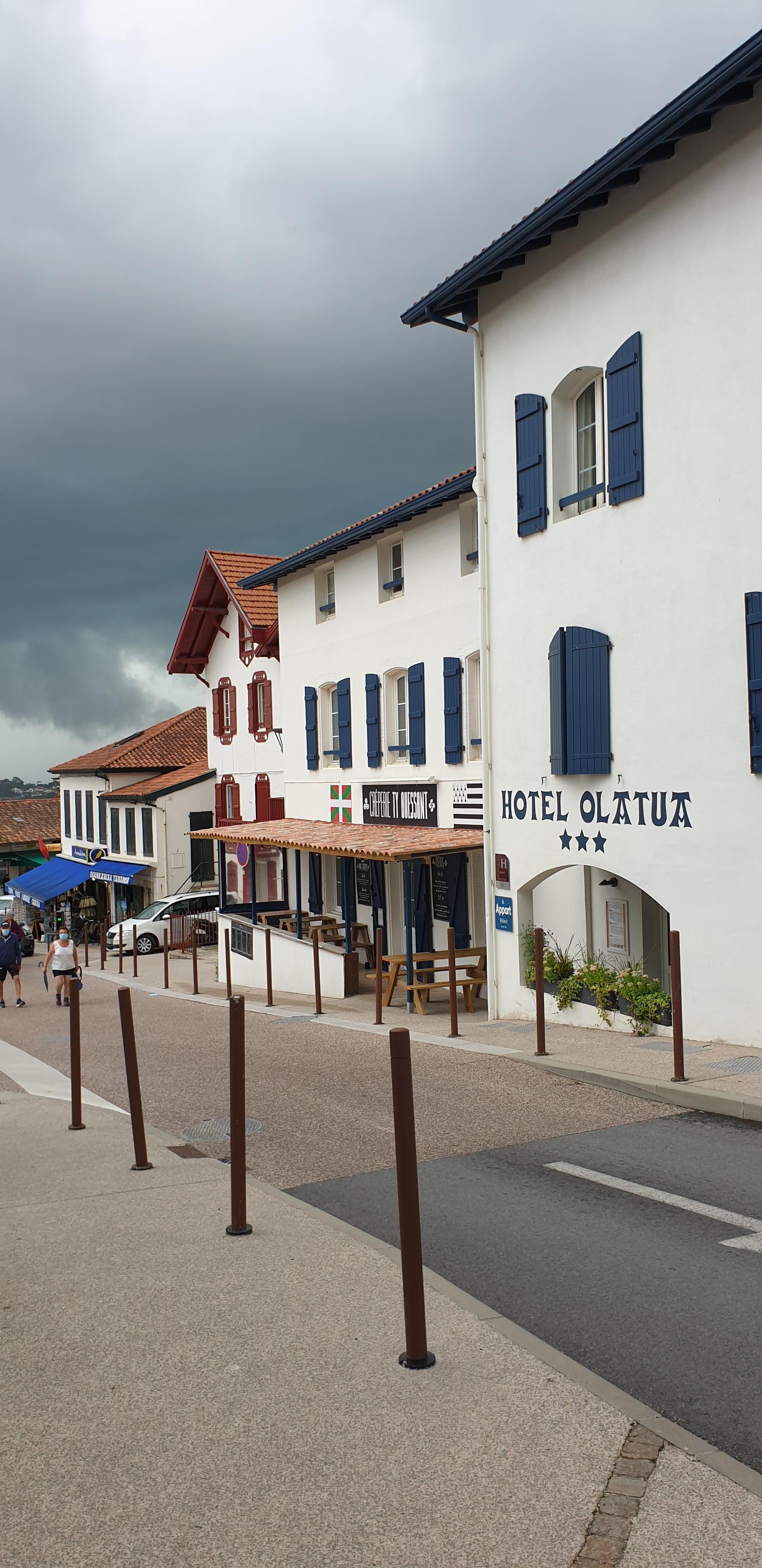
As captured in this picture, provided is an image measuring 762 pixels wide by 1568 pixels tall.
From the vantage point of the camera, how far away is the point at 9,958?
20.5 metres

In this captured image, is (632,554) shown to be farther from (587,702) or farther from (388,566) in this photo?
(388,566)

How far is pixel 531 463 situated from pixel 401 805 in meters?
8.11

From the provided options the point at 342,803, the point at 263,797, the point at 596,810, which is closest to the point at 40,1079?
the point at 596,810

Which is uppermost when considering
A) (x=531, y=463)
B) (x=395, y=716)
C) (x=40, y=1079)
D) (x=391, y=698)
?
(x=531, y=463)

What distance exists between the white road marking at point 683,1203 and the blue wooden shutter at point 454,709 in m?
12.0

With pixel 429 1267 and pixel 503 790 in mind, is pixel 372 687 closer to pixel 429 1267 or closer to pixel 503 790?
pixel 503 790

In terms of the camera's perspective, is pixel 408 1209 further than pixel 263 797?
No

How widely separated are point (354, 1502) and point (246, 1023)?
552 inches

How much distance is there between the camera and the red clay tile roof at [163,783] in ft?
129

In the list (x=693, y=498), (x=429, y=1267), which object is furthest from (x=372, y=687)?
(x=429, y=1267)

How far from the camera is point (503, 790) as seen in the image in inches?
609

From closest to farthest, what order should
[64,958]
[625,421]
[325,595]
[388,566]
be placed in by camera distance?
[625,421]
[64,958]
[388,566]
[325,595]

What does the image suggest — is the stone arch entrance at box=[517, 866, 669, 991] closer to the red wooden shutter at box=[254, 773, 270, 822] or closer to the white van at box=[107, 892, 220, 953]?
the red wooden shutter at box=[254, 773, 270, 822]

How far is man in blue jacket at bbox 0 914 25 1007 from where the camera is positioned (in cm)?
2042
